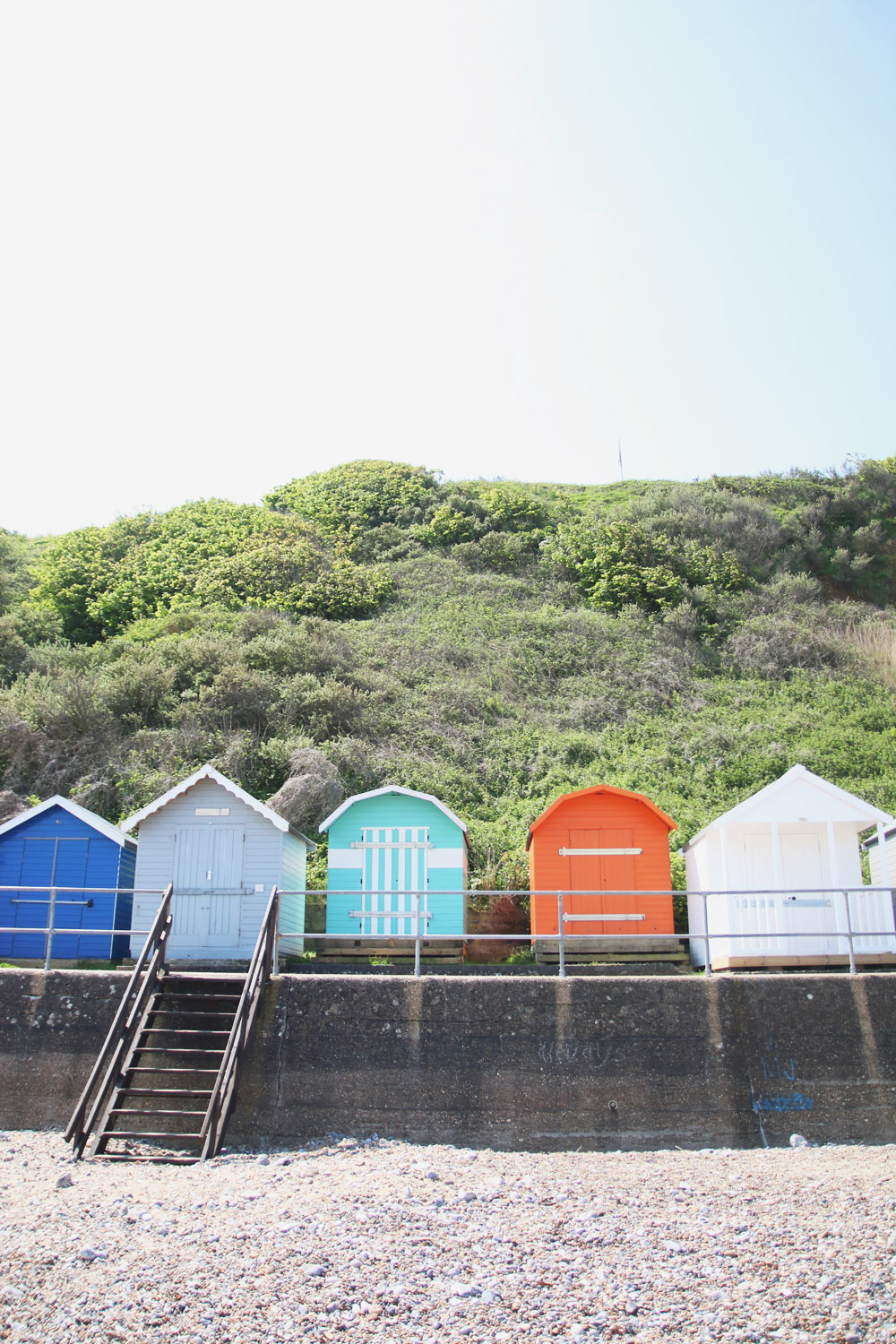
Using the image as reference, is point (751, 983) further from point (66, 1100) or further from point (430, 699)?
point (430, 699)

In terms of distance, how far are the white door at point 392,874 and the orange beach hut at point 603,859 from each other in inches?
75.2

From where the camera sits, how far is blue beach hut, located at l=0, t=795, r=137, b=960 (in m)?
15.7

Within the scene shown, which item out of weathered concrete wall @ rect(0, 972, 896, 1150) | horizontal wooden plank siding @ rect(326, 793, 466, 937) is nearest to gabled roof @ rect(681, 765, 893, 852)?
weathered concrete wall @ rect(0, 972, 896, 1150)

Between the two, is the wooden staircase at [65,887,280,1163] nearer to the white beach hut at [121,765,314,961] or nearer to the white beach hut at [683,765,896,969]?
the white beach hut at [121,765,314,961]

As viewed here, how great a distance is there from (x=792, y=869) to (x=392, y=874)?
638 cm

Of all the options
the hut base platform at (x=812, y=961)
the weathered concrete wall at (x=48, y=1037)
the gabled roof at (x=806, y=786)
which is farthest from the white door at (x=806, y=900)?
the weathered concrete wall at (x=48, y=1037)

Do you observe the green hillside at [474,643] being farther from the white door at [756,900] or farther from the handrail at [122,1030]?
the handrail at [122,1030]

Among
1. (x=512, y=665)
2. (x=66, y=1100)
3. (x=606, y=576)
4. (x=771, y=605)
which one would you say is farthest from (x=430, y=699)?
(x=66, y=1100)

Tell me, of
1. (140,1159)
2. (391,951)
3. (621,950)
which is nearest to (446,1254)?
(140,1159)

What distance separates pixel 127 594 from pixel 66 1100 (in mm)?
26289

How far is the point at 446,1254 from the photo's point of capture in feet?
24.7

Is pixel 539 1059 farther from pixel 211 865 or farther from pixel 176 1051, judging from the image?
pixel 211 865

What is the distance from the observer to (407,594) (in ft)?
120

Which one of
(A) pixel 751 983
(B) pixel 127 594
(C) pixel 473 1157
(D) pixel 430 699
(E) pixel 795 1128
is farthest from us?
(B) pixel 127 594
